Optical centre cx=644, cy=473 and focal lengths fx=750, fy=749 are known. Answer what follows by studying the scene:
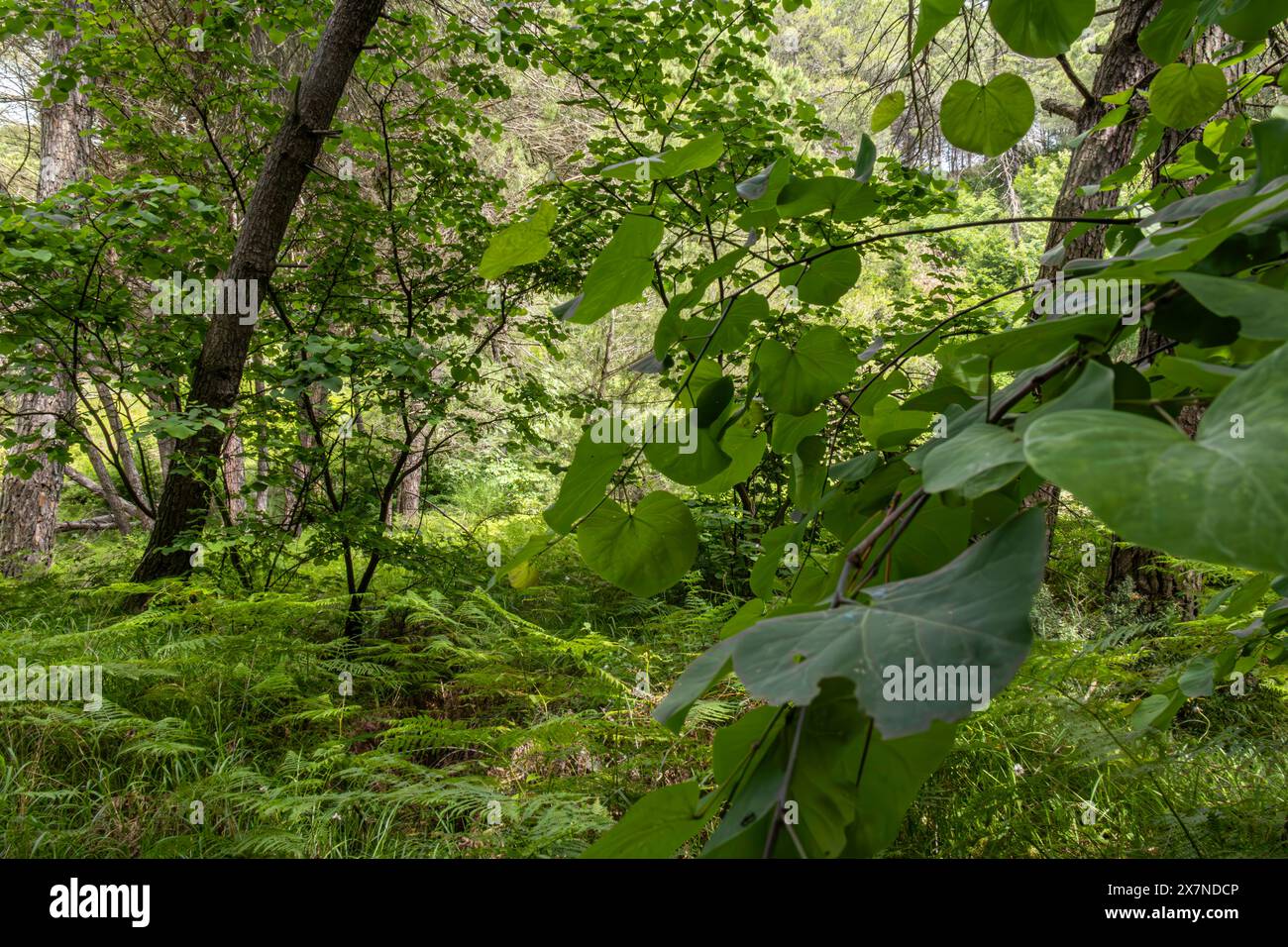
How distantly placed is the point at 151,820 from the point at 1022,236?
39.0 feet

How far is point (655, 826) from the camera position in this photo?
0.27m

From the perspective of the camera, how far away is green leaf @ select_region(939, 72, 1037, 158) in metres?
0.47

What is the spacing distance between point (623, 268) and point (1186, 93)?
0.52 m

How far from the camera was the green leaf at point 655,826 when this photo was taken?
27 cm

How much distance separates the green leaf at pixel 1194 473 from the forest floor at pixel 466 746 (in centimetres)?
156

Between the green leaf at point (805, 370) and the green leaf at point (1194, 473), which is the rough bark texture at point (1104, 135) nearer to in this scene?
the green leaf at point (805, 370)

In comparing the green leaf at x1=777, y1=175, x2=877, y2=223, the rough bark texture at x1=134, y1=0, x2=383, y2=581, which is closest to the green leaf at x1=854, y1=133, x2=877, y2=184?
the green leaf at x1=777, y1=175, x2=877, y2=223

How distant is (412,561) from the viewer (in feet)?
10.2

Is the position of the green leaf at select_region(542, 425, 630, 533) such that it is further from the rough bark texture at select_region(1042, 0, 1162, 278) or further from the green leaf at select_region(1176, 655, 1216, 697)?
the rough bark texture at select_region(1042, 0, 1162, 278)

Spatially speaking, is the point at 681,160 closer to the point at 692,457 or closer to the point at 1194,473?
the point at 692,457

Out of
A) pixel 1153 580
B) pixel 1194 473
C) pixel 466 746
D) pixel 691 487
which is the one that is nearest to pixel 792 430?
pixel 691 487

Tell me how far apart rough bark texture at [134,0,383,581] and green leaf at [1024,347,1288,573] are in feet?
10.0
